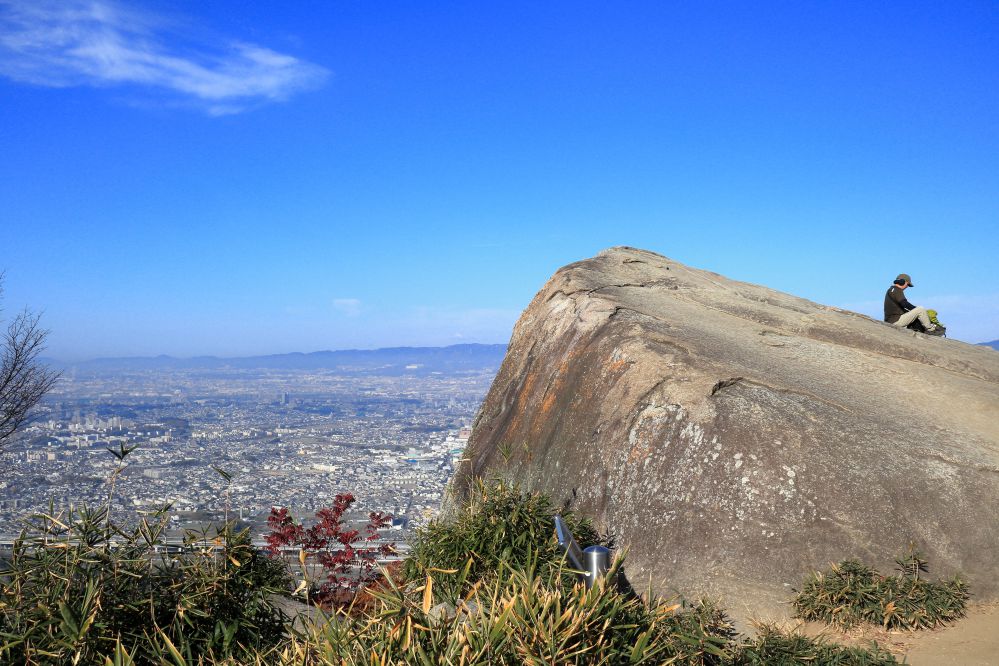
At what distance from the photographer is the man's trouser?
40.2 ft

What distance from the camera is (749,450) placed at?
6.36 metres

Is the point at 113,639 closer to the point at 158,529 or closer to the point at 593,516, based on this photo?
the point at 158,529

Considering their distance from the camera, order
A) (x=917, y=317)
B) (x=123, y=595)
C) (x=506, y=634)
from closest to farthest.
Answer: (x=506, y=634)
(x=123, y=595)
(x=917, y=317)

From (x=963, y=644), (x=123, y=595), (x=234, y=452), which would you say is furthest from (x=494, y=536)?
(x=234, y=452)

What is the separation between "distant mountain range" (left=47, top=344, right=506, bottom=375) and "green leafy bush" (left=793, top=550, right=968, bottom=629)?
135 metres

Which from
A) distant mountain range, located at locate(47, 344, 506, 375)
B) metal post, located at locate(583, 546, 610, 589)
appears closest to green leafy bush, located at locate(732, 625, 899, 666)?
metal post, located at locate(583, 546, 610, 589)

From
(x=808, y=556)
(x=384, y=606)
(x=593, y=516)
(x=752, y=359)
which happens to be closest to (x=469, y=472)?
(x=593, y=516)

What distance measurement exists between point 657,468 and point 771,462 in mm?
1003

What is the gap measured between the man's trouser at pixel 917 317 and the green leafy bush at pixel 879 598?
7.61 m

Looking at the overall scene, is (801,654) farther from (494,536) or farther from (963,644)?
(494,536)

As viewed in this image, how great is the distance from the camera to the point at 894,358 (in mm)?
9391

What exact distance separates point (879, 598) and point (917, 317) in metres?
8.31

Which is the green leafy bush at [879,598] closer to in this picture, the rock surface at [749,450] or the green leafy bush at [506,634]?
the rock surface at [749,450]

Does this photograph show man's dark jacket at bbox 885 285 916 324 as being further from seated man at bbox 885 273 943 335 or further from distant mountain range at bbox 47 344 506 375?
distant mountain range at bbox 47 344 506 375
